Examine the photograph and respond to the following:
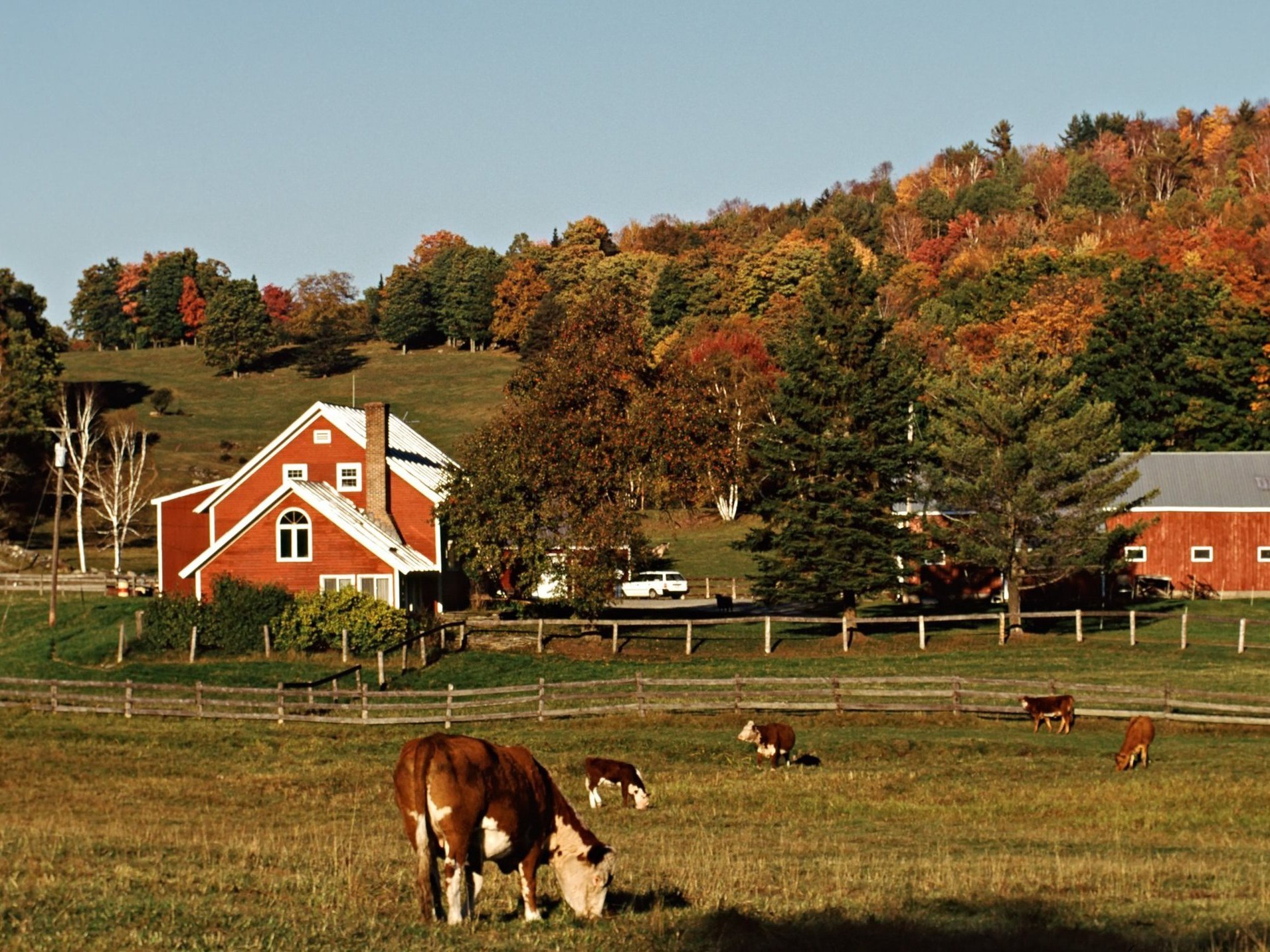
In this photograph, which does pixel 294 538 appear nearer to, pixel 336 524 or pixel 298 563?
pixel 298 563

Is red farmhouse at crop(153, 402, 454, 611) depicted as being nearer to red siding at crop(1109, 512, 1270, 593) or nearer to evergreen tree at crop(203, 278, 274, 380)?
red siding at crop(1109, 512, 1270, 593)

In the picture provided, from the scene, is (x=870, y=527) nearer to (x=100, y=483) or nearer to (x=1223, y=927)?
(x=1223, y=927)

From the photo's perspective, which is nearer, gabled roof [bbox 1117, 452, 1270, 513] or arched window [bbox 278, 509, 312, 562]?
arched window [bbox 278, 509, 312, 562]

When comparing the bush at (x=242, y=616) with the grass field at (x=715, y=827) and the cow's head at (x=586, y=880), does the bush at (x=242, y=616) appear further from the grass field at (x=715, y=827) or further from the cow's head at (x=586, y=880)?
the cow's head at (x=586, y=880)

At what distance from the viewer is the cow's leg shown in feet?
48.3

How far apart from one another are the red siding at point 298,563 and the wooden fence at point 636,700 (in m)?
11.0

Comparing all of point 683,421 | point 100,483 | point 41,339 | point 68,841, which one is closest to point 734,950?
point 68,841

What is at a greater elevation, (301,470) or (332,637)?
(301,470)

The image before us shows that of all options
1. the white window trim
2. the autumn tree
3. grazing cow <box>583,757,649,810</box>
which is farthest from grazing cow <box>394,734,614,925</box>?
the autumn tree

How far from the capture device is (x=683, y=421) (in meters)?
56.2

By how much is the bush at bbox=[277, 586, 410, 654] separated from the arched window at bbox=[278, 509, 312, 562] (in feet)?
8.66

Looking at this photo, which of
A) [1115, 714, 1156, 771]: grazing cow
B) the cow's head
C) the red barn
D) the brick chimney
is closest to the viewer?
the cow's head

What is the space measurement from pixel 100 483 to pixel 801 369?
48742 mm

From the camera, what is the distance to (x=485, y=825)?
47.9ft
